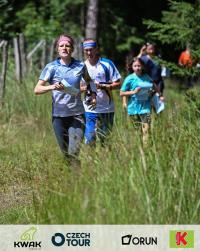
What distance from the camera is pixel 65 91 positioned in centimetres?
813

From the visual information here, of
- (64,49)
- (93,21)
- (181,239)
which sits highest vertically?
(93,21)

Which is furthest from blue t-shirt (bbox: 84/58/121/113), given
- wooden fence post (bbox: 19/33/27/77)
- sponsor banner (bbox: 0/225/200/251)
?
wooden fence post (bbox: 19/33/27/77)

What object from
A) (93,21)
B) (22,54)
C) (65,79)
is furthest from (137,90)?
(22,54)

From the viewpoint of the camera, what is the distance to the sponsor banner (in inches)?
210

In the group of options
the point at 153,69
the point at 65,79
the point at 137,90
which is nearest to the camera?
the point at 65,79

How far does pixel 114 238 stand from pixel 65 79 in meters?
3.23

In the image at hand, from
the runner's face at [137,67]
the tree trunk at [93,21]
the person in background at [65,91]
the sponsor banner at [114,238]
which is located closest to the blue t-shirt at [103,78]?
the person in background at [65,91]

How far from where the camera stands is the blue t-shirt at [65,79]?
27.1 feet

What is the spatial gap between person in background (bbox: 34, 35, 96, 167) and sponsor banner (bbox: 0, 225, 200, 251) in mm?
2478

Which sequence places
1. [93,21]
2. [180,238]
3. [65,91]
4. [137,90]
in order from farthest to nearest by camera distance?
[93,21], [137,90], [65,91], [180,238]

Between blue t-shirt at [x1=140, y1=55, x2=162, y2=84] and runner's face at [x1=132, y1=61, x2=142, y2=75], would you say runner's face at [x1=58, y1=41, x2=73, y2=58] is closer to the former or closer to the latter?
runner's face at [x1=132, y1=61, x2=142, y2=75]

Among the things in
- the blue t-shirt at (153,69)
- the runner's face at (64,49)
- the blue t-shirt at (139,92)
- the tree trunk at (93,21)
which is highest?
the tree trunk at (93,21)

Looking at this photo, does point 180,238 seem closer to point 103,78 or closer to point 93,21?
point 103,78

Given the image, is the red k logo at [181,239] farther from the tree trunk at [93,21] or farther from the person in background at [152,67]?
the tree trunk at [93,21]
